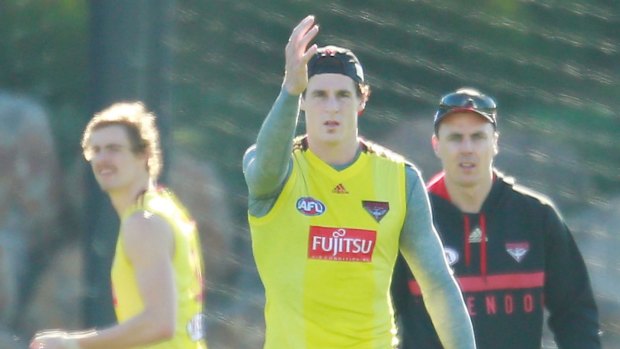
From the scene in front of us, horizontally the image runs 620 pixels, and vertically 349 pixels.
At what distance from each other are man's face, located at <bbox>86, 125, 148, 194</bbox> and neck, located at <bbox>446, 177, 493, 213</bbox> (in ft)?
3.14

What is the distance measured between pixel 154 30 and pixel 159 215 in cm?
83

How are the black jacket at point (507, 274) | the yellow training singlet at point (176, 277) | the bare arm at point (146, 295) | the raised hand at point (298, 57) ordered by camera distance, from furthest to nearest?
the black jacket at point (507, 274) < the yellow training singlet at point (176, 277) < the bare arm at point (146, 295) < the raised hand at point (298, 57)

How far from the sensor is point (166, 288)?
4.12 meters

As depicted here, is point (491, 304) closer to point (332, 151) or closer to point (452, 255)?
point (452, 255)

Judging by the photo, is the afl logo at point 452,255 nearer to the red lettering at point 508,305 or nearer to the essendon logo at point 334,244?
the red lettering at point 508,305

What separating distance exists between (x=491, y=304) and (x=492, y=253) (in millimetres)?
149

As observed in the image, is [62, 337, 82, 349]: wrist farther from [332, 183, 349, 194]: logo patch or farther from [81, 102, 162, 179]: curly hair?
[332, 183, 349, 194]: logo patch

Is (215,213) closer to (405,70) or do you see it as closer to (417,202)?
(405,70)

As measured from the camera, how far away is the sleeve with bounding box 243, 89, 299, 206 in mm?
3998

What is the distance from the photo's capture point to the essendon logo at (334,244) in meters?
4.29

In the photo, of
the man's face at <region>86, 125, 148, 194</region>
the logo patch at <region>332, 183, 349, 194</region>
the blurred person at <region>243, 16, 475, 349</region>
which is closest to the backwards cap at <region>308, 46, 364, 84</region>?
the blurred person at <region>243, 16, 475, 349</region>

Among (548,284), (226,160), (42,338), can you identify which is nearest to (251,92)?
(226,160)

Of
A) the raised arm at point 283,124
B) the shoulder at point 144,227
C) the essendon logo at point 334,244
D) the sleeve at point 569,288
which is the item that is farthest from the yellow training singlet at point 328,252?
the sleeve at point 569,288

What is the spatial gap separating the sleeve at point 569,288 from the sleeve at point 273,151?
0.99m
